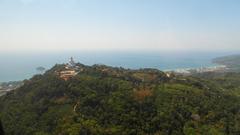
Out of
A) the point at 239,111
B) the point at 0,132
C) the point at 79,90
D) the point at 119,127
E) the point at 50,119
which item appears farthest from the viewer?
the point at 79,90

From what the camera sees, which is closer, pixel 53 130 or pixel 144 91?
pixel 53 130

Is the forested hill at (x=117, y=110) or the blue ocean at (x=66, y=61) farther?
the blue ocean at (x=66, y=61)

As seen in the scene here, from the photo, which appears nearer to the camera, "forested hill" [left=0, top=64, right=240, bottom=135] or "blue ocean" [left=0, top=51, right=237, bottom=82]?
"forested hill" [left=0, top=64, right=240, bottom=135]

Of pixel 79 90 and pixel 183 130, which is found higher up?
pixel 79 90

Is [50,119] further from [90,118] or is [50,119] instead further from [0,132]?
[0,132]

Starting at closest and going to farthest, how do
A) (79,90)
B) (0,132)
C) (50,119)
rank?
(0,132)
(50,119)
(79,90)

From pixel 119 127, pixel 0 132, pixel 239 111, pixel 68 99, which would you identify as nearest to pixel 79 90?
pixel 68 99

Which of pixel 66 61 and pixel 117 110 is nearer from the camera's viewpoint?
pixel 117 110

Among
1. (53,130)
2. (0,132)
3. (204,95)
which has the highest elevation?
(0,132)
